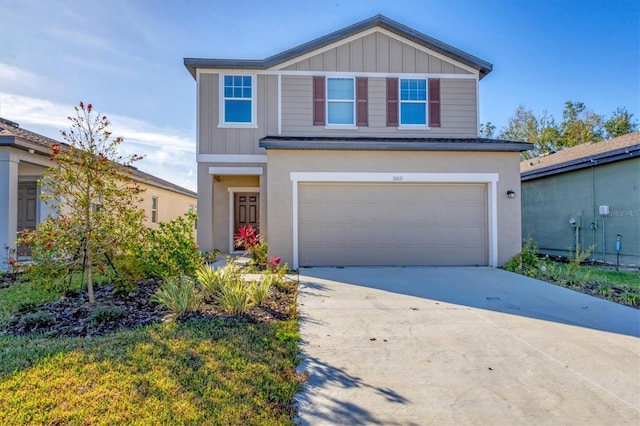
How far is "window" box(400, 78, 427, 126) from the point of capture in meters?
11.5

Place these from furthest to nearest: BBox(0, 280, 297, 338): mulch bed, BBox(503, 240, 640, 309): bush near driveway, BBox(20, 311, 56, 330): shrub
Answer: BBox(503, 240, 640, 309): bush near driveway → BBox(20, 311, 56, 330): shrub → BBox(0, 280, 297, 338): mulch bed

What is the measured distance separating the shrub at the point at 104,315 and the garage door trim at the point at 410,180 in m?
4.82

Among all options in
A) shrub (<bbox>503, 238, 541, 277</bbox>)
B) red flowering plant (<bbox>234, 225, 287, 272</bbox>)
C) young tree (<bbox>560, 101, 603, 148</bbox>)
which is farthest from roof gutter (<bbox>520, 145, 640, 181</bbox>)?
young tree (<bbox>560, 101, 603, 148</bbox>)

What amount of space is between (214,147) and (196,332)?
7.94 meters

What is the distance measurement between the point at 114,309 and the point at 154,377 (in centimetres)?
234

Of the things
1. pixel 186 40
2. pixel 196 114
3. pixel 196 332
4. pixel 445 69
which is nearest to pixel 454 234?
pixel 445 69

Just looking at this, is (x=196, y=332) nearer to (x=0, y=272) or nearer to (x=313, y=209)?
(x=313, y=209)

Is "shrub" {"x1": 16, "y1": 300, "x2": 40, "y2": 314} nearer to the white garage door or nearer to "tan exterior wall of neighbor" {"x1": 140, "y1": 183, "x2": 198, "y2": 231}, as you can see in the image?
the white garage door

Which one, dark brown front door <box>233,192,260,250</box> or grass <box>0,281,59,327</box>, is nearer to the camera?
grass <box>0,281,59,327</box>

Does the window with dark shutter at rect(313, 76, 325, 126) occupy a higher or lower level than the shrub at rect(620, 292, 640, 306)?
higher

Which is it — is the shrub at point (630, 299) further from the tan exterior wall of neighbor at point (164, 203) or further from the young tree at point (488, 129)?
the young tree at point (488, 129)

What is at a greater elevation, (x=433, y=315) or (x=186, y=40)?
(x=186, y=40)

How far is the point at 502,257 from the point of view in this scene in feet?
31.1

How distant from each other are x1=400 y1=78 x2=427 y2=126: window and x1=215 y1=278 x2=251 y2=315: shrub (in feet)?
27.8
